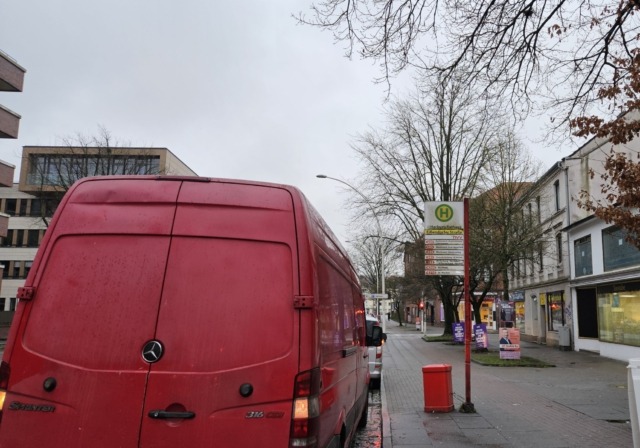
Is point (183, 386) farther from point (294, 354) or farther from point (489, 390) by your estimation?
point (489, 390)


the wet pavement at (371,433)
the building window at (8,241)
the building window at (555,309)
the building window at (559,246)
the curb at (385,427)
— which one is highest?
the building window at (8,241)

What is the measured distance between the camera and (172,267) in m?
3.24

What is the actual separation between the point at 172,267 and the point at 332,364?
1439 millimetres

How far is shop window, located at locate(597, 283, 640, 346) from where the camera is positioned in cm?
1995

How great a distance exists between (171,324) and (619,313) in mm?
22496

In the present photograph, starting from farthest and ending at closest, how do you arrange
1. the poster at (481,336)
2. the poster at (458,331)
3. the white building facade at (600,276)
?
the poster at (458,331), the poster at (481,336), the white building facade at (600,276)

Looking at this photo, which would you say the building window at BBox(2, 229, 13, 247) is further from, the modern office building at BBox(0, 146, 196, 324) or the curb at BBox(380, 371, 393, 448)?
the curb at BBox(380, 371, 393, 448)

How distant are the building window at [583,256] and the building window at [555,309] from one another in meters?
3.11

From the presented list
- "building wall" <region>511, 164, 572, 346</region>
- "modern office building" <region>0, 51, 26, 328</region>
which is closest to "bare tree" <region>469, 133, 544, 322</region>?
"building wall" <region>511, 164, 572, 346</region>

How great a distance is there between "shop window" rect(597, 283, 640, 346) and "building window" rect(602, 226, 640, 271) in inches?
33.9

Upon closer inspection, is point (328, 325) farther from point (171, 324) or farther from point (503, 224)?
point (503, 224)

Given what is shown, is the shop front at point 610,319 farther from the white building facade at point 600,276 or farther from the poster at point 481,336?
the poster at point 481,336

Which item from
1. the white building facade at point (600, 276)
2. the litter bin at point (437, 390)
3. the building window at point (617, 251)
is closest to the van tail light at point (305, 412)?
the litter bin at point (437, 390)

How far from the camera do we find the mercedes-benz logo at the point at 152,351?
10.1 ft
